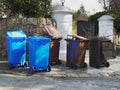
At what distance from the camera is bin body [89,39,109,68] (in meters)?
11.1

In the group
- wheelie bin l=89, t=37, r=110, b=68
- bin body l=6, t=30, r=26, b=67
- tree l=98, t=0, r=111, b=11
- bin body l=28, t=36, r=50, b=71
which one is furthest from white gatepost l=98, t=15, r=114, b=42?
tree l=98, t=0, r=111, b=11

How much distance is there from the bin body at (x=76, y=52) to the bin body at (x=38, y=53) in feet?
3.34

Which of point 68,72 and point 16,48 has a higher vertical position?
point 16,48

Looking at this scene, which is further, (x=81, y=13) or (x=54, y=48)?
(x=81, y=13)

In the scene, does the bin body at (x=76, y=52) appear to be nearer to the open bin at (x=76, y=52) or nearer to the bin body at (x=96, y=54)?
the open bin at (x=76, y=52)

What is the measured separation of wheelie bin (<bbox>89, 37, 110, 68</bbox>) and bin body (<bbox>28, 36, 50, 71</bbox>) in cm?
182

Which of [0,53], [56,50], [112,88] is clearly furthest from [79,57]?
[0,53]

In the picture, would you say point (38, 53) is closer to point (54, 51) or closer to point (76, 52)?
point (76, 52)

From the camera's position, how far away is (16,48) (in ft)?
35.3

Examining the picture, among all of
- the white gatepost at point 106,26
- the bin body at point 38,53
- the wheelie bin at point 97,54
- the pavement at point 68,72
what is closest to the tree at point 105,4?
the white gatepost at point 106,26

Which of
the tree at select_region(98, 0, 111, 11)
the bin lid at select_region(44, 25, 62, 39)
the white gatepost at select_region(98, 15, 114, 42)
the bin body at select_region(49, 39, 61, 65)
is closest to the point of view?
the bin body at select_region(49, 39, 61, 65)

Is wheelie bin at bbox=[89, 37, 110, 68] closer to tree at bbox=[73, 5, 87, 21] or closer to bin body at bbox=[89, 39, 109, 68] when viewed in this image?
bin body at bbox=[89, 39, 109, 68]

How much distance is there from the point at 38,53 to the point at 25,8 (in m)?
4.27

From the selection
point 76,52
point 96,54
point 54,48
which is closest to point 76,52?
point 76,52
